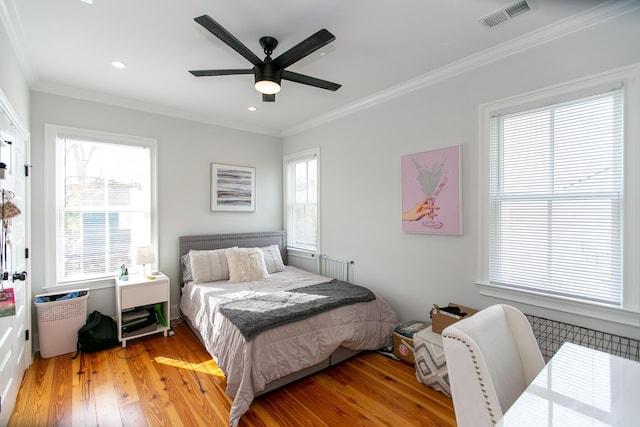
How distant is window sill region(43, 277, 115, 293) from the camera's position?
9.91 ft

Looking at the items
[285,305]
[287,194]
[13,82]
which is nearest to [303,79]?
[285,305]

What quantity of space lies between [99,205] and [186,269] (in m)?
1.20

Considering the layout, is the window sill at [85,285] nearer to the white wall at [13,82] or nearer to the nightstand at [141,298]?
the nightstand at [141,298]

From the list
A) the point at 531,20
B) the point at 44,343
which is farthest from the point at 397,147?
the point at 44,343

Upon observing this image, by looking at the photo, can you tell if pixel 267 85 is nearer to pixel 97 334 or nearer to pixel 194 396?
pixel 194 396

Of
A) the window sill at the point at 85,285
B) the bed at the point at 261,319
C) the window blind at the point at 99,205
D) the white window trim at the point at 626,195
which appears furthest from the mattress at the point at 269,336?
the white window trim at the point at 626,195

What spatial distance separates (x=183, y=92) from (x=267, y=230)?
226 cm

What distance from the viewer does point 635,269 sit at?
179 centimetres

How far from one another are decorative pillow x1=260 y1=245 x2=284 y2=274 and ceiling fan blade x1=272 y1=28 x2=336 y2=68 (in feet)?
8.39

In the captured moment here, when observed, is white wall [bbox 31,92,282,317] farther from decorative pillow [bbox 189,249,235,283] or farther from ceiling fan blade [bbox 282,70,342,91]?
ceiling fan blade [bbox 282,70,342,91]

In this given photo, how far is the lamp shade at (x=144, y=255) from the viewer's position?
320cm

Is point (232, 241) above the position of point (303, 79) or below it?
below

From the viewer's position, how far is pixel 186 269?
3600mm

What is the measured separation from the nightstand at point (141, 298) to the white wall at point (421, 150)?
80.1 inches
